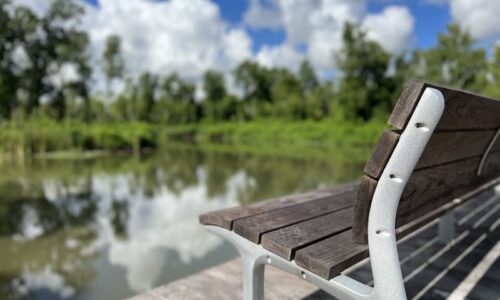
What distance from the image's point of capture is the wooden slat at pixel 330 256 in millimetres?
1060

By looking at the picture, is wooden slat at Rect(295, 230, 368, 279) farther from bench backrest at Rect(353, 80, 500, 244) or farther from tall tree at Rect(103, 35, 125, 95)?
tall tree at Rect(103, 35, 125, 95)

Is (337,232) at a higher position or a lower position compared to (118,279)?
higher

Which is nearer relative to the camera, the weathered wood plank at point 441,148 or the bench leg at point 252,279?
the weathered wood plank at point 441,148

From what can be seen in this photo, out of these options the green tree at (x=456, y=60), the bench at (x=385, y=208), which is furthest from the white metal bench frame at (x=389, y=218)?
the green tree at (x=456, y=60)

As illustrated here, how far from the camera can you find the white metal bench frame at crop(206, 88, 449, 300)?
33.2 inches

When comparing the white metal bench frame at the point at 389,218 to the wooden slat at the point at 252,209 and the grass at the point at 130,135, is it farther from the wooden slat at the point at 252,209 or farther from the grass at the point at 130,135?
the grass at the point at 130,135

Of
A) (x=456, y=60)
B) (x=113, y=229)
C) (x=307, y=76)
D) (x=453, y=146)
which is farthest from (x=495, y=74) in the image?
(x=453, y=146)

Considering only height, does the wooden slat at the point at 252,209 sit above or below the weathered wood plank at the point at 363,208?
below

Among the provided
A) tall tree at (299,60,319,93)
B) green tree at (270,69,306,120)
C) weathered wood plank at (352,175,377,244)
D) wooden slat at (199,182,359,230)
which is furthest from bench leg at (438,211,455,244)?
tall tree at (299,60,319,93)

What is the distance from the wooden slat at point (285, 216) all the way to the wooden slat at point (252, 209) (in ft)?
0.12

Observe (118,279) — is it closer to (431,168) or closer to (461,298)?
(461,298)

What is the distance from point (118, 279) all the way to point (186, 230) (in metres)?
1.43

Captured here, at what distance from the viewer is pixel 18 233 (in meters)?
4.81

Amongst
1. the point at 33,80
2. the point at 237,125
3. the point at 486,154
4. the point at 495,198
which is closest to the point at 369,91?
the point at 237,125
